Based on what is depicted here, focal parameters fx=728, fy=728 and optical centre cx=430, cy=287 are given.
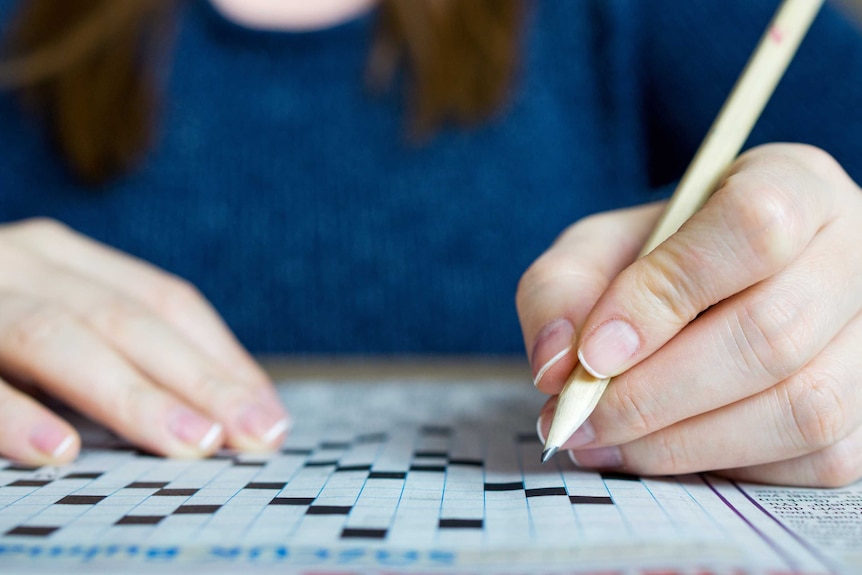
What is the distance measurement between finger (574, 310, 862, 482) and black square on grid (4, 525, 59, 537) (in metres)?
0.29

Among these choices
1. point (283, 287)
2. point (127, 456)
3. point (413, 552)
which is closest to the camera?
point (413, 552)

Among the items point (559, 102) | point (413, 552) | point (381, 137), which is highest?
point (559, 102)

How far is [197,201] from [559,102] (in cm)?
50

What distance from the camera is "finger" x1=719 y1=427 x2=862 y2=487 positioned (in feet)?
1.32

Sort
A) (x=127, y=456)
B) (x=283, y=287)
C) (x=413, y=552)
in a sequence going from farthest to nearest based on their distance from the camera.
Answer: (x=283, y=287)
(x=127, y=456)
(x=413, y=552)

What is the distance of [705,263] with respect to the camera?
0.35 metres

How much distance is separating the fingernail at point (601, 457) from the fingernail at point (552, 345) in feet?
0.17

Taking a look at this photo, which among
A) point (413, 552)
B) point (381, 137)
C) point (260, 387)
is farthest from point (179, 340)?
point (381, 137)

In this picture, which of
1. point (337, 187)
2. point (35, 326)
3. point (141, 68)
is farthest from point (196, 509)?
point (141, 68)

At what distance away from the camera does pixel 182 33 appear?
Answer: 0.98 metres

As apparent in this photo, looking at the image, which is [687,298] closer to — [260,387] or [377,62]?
[260,387]

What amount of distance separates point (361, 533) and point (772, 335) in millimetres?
220

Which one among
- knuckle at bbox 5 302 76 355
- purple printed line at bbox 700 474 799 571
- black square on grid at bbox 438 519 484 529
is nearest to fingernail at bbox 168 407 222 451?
knuckle at bbox 5 302 76 355

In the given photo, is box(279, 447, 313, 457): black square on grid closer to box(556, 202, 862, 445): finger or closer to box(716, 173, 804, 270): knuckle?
box(556, 202, 862, 445): finger
